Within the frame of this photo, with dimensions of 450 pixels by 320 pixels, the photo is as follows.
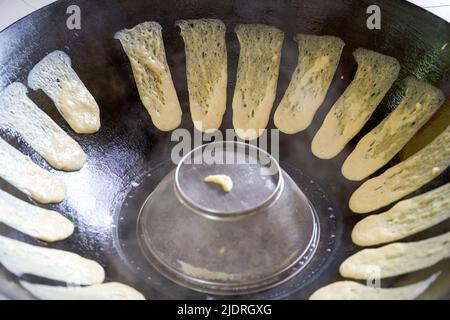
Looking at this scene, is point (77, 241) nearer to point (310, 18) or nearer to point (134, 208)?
point (134, 208)

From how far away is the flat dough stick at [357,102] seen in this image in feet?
2.99

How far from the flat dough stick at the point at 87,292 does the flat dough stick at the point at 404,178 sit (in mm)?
358

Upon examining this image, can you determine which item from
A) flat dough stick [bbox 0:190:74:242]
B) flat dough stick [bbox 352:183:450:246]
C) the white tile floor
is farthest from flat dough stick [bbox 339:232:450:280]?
the white tile floor

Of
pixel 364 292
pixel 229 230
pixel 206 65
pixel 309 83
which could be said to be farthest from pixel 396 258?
pixel 206 65

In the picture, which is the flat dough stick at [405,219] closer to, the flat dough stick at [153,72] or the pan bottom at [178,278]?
the pan bottom at [178,278]

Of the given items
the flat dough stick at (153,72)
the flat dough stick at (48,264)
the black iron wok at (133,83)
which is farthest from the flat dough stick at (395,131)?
the flat dough stick at (48,264)

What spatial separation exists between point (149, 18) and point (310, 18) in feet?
0.92

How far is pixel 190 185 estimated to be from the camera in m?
0.83

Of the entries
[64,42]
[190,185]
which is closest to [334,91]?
[190,185]

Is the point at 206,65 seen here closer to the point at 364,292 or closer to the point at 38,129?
the point at 38,129

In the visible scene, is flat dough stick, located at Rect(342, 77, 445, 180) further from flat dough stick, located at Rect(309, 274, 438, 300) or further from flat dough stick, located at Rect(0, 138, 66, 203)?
flat dough stick, located at Rect(0, 138, 66, 203)

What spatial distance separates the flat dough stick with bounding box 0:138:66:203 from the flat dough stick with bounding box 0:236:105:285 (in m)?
0.11

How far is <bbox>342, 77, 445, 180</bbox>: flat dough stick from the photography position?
859 mm

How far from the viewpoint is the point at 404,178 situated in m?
0.82
